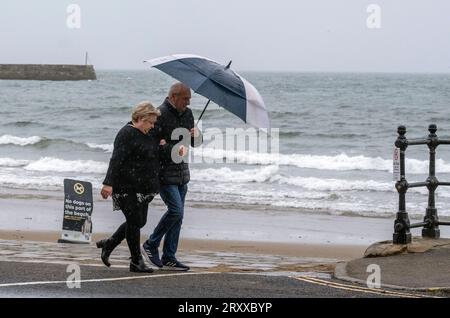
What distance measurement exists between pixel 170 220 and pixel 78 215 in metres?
3.19

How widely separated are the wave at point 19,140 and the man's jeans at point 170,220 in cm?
2740

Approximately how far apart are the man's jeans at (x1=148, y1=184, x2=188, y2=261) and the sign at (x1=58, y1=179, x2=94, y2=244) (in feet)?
9.30

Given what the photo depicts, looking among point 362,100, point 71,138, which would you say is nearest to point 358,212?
point 71,138

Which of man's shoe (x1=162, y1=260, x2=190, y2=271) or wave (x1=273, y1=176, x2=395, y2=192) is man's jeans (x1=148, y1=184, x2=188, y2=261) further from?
wave (x1=273, y1=176, x2=395, y2=192)

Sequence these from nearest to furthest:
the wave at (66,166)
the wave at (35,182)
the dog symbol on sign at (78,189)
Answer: the dog symbol on sign at (78,189) < the wave at (35,182) < the wave at (66,166)

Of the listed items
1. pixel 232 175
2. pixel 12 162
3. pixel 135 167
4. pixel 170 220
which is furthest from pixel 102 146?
pixel 135 167

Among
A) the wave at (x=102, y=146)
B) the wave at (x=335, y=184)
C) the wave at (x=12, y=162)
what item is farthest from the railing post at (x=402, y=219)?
the wave at (x=102, y=146)

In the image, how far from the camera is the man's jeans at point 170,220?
9.30m

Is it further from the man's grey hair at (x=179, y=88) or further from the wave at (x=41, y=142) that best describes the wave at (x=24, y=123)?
the man's grey hair at (x=179, y=88)

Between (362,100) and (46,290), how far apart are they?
5725 centimetres

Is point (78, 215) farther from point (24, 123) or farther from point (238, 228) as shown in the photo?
point (24, 123)

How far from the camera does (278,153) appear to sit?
108 ft

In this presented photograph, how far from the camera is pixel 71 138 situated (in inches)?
1524

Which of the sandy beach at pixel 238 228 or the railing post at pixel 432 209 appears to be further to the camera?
the sandy beach at pixel 238 228
